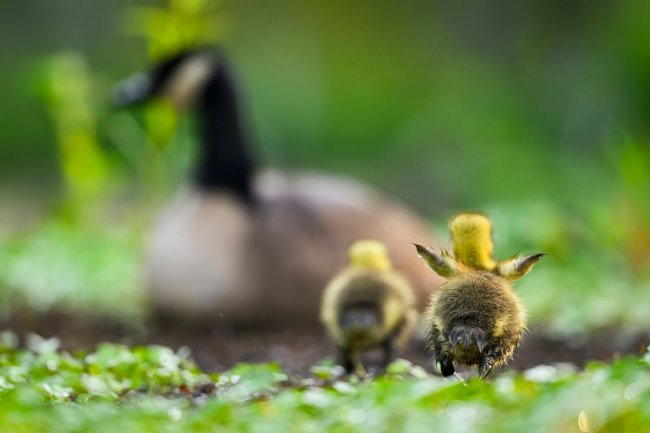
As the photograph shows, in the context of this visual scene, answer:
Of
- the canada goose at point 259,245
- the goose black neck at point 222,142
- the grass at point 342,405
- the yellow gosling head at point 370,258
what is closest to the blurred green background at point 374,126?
the goose black neck at point 222,142

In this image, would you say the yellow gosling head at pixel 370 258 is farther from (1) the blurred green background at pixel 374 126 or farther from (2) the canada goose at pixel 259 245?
(2) the canada goose at pixel 259 245

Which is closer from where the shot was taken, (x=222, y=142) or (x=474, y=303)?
(x=474, y=303)

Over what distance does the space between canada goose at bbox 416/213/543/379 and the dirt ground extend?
119 centimetres

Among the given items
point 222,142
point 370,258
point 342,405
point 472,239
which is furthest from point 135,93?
point 342,405

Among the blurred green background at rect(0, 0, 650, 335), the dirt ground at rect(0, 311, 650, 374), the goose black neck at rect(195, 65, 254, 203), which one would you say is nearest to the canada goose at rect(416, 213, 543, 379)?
the dirt ground at rect(0, 311, 650, 374)

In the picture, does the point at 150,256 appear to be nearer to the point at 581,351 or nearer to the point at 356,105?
the point at 581,351

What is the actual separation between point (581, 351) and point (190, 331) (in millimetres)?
2158

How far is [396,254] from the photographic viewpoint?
21.9 feet

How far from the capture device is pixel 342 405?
A: 122 inches

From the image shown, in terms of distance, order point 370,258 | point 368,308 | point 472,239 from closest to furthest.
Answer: point 472,239 → point 368,308 → point 370,258

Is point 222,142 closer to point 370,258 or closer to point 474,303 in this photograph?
point 370,258

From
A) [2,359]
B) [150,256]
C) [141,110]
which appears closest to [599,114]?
[141,110]

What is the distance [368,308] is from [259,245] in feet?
7.93

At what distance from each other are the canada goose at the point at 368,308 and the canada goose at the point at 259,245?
1.90 metres
